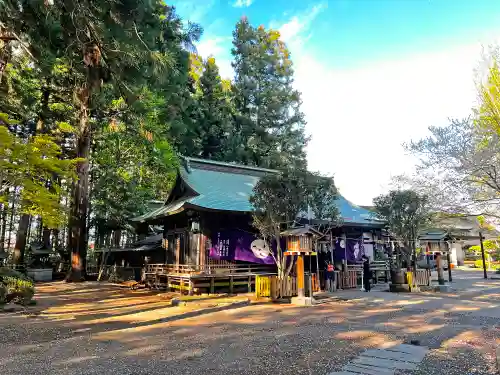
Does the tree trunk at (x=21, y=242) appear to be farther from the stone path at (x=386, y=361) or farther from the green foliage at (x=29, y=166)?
the stone path at (x=386, y=361)

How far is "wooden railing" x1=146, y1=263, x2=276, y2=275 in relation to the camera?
1496 cm

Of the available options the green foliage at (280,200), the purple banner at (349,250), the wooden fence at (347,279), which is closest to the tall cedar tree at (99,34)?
the green foliage at (280,200)

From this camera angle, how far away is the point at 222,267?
1552cm

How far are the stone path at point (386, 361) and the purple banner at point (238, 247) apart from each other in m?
9.38

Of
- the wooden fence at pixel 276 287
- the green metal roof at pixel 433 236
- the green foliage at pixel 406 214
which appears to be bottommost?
the wooden fence at pixel 276 287

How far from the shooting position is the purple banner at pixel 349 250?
56.9 ft

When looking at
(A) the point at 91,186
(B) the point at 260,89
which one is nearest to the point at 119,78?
(A) the point at 91,186

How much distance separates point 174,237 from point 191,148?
58.9ft

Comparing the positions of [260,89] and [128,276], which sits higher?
[260,89]

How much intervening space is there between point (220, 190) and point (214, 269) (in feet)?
12.5

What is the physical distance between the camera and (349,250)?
1775 cm

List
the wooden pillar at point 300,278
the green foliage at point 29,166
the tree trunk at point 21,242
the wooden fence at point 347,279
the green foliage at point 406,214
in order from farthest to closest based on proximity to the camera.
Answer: the tree trunk at point 21,242 < the wooden fence at point 347,279 < the green foliage at point 406,214 < the wooden pillar at point 300,278 < the green foliage at point 29,166

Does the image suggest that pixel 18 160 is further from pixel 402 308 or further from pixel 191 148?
pixel 191 148

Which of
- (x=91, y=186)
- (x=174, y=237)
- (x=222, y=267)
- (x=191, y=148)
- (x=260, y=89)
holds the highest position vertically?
(x=260, y=89)
